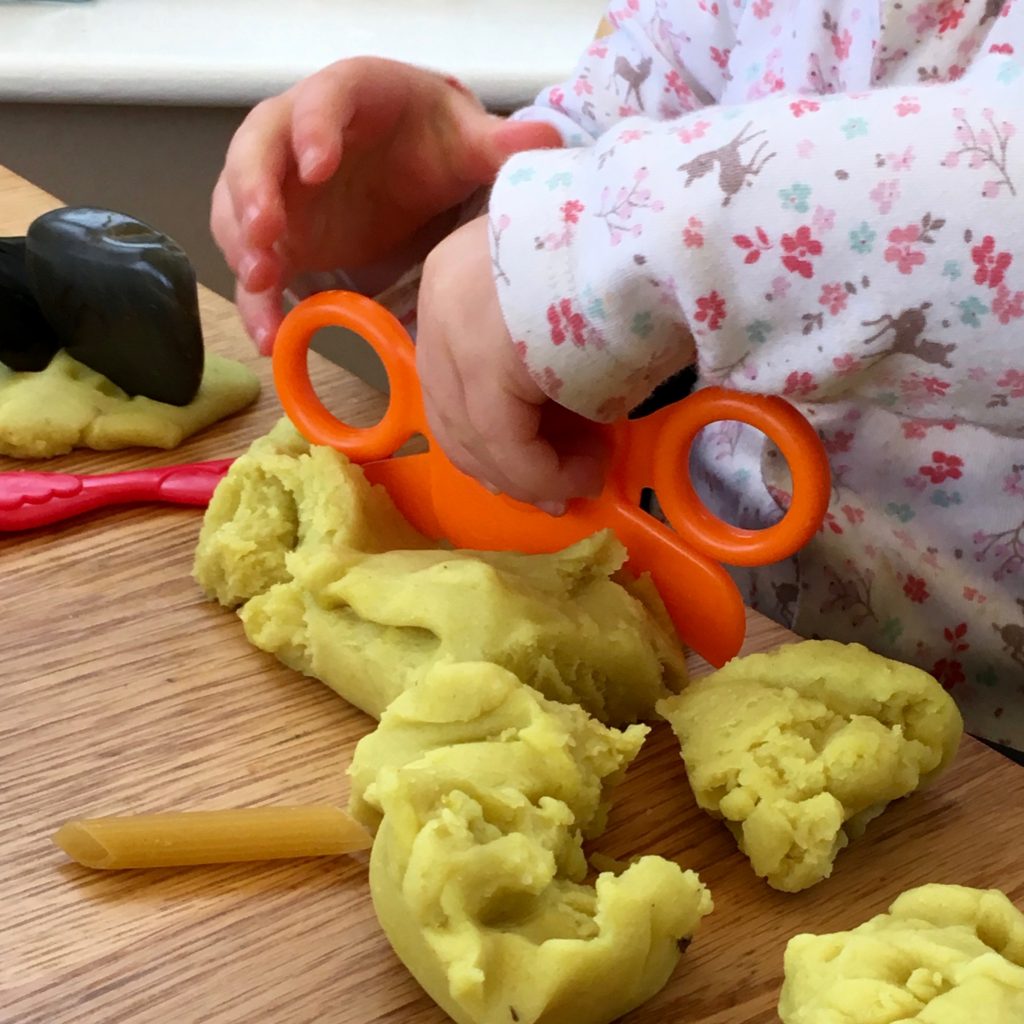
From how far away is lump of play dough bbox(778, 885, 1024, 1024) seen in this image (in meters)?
0.31

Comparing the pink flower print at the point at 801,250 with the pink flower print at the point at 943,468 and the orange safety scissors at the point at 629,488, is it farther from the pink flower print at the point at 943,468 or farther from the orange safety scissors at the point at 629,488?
the pink flower print at the point at 943,468

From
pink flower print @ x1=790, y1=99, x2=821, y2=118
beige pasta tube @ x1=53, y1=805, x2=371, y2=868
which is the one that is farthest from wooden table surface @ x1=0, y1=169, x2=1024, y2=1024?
pink flower print @ x1=790, y1=99, x2=821, y2=118

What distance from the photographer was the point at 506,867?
34 centimetres

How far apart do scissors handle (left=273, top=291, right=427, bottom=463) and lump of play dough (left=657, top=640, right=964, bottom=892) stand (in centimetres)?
16

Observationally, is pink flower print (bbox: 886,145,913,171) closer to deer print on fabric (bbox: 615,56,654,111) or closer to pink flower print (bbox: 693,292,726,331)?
pink flower print (bbox: 693,292,726,331)

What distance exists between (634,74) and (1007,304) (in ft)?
1.24

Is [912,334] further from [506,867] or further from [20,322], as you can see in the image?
[20,322]

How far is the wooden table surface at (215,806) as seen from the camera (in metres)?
0.35

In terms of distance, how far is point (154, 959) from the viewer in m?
0.36

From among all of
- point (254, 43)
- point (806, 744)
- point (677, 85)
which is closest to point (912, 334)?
point (806, 744)

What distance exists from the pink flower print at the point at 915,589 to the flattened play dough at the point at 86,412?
0.34 metres

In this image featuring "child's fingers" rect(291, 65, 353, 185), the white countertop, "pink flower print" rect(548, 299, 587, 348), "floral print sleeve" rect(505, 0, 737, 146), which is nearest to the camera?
"pink flower print" rect(548, 299, 587, 348)

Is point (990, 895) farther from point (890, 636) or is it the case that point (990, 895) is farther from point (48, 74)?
point (48, 74)

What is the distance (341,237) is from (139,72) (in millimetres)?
603
